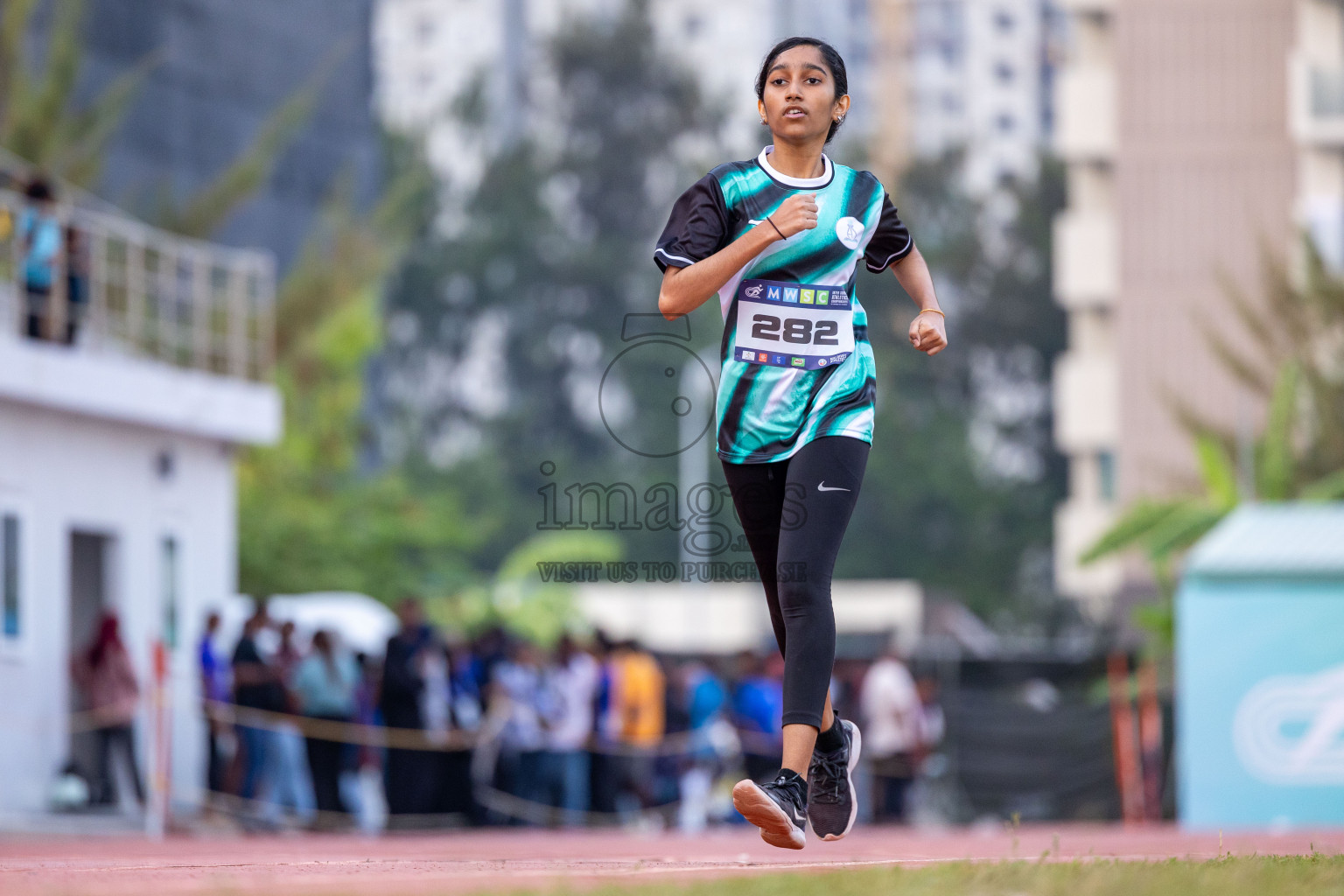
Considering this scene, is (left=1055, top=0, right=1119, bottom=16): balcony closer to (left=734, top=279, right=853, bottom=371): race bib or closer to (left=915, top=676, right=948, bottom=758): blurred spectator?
(left=915, top=676, right=948, bottom=758): blurred spectator

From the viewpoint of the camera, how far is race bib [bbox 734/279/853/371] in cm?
612

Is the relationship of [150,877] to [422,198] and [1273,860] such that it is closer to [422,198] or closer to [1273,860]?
[1273,860]

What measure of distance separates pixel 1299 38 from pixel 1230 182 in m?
3.46

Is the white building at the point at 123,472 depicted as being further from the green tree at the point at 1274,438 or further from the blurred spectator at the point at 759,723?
the green tree at the point at 1274,438

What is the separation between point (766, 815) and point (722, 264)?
1.37m

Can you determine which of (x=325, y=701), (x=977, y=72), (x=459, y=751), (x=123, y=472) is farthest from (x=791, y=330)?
(x=977, y=72)

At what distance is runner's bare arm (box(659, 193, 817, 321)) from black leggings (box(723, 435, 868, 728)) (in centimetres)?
52

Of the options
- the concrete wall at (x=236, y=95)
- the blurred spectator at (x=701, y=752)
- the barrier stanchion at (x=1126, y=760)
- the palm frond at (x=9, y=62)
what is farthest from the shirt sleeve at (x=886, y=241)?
the concrete wall at (x=236, y=95)

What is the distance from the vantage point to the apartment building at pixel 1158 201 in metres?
48.7

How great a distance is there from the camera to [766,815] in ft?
18.9

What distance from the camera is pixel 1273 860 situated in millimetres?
5688

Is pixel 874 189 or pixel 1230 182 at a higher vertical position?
pixel 1230 182

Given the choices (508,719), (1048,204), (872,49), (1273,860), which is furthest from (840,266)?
(872,49)

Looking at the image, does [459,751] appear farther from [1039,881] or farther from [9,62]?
[1039,881]
